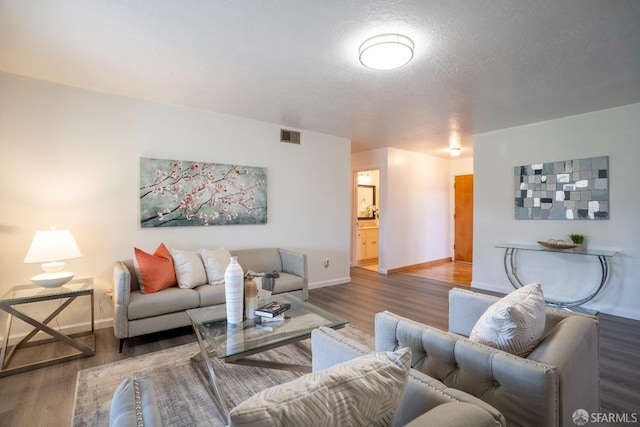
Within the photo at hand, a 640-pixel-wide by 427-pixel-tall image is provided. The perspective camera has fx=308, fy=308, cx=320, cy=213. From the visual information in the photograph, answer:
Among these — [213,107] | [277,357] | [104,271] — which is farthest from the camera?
[213,107]

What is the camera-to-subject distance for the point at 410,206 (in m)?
6.54

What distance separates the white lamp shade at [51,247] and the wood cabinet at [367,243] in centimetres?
536

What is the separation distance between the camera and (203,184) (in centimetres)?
382

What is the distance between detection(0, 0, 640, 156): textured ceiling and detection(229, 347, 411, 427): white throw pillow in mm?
1961

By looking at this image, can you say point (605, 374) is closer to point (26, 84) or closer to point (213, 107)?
point (213, 107)

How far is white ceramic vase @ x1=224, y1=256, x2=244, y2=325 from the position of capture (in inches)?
84.9

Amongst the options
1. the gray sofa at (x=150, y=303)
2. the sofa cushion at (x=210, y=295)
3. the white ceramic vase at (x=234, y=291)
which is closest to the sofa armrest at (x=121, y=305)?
the gray sofa at (x=150, y=303)

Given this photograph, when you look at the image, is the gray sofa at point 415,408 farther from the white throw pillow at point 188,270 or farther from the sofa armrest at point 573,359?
the white throw pillow at point 188,270

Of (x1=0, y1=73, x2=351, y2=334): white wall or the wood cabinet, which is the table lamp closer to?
(x1=0, y1=73, x2=351, y2=334): white wall

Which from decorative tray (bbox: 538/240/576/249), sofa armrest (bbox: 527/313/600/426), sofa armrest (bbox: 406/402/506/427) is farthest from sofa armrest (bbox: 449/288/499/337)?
decorative tray (bbox: 538/240/576/249)

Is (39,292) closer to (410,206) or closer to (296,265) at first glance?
(296,265)

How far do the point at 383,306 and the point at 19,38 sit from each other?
14.1 feet

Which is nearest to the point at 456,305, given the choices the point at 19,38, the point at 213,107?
the point at 213,107

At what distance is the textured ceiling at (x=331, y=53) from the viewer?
1922 mm
